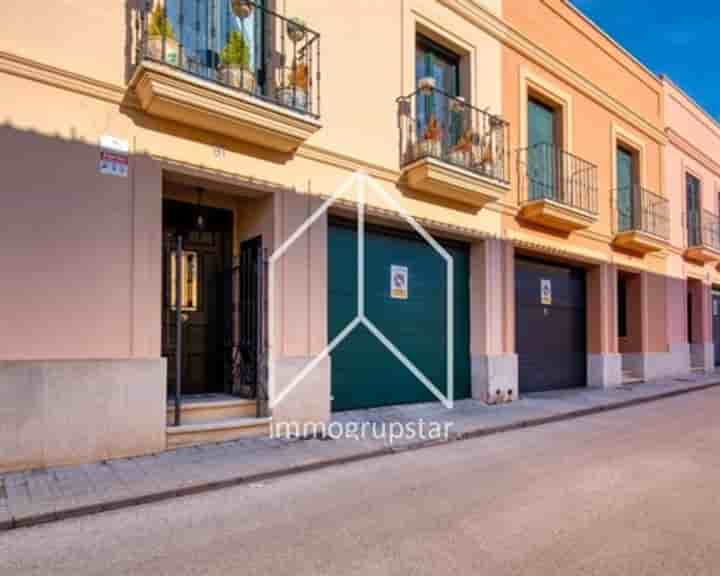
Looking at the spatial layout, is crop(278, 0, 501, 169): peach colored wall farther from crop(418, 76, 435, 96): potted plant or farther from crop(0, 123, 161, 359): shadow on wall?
crop(0, 123, 161, 359): shadow on wall

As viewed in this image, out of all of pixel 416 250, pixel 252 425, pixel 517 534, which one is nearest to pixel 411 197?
pixel 416 250

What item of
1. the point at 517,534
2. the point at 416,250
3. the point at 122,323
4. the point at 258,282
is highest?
the point at 416,250

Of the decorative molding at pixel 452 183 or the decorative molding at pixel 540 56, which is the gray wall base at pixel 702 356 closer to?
the decorative molding at pixel 540 56

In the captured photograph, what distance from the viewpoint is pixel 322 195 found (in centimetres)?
737

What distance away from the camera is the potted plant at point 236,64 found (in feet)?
20.7

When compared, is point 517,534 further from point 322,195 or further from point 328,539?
point 322,195

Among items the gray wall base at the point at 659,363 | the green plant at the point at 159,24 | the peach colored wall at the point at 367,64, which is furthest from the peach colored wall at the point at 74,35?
the gray wall base at the point at 659,363

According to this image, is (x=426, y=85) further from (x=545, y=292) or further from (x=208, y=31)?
(x=545, y=292)

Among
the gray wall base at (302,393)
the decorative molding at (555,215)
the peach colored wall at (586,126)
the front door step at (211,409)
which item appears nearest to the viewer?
the front door step at (211,409)

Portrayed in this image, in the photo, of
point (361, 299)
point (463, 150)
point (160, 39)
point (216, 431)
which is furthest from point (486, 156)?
point (216, 431)

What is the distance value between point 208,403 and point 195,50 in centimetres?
427

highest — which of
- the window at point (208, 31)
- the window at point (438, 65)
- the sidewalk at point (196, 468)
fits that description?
the window at point (438, 65)

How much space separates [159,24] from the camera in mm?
5719

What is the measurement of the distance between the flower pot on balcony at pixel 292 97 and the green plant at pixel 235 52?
0.55 meters
